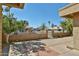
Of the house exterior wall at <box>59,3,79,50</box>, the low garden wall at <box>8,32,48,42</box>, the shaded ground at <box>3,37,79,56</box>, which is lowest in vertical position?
the shaded ground at <box>3,37,79,56</box>

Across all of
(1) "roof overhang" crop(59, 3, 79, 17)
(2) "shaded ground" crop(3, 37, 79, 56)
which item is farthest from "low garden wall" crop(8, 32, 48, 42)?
(1) "roof overhang" crop(59, 3, 79, 17)

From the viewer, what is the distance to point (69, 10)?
3.14 meters

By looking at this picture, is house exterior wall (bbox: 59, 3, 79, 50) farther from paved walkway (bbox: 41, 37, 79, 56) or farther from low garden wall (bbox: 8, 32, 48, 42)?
low garden wall (bbox: 8, 32, 48, 42)

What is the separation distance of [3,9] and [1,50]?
71 cm

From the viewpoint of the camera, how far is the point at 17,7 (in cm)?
302

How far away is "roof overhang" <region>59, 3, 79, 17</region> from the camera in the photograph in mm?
3002

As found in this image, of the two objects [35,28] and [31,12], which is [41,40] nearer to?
[35,28]

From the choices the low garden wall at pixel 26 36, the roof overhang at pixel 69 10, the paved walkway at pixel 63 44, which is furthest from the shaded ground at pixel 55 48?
the roof overhang at pixel 69 10

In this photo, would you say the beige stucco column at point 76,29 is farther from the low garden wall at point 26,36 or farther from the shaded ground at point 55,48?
the low garden wall at point 26,36

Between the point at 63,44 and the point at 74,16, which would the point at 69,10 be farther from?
the point at 63,44

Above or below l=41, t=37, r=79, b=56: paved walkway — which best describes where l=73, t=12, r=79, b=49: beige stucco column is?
above

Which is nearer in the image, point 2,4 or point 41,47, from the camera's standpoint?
point 2,4

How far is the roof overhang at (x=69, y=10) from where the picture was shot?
3002mm

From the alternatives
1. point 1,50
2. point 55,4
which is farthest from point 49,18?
point 1,50
